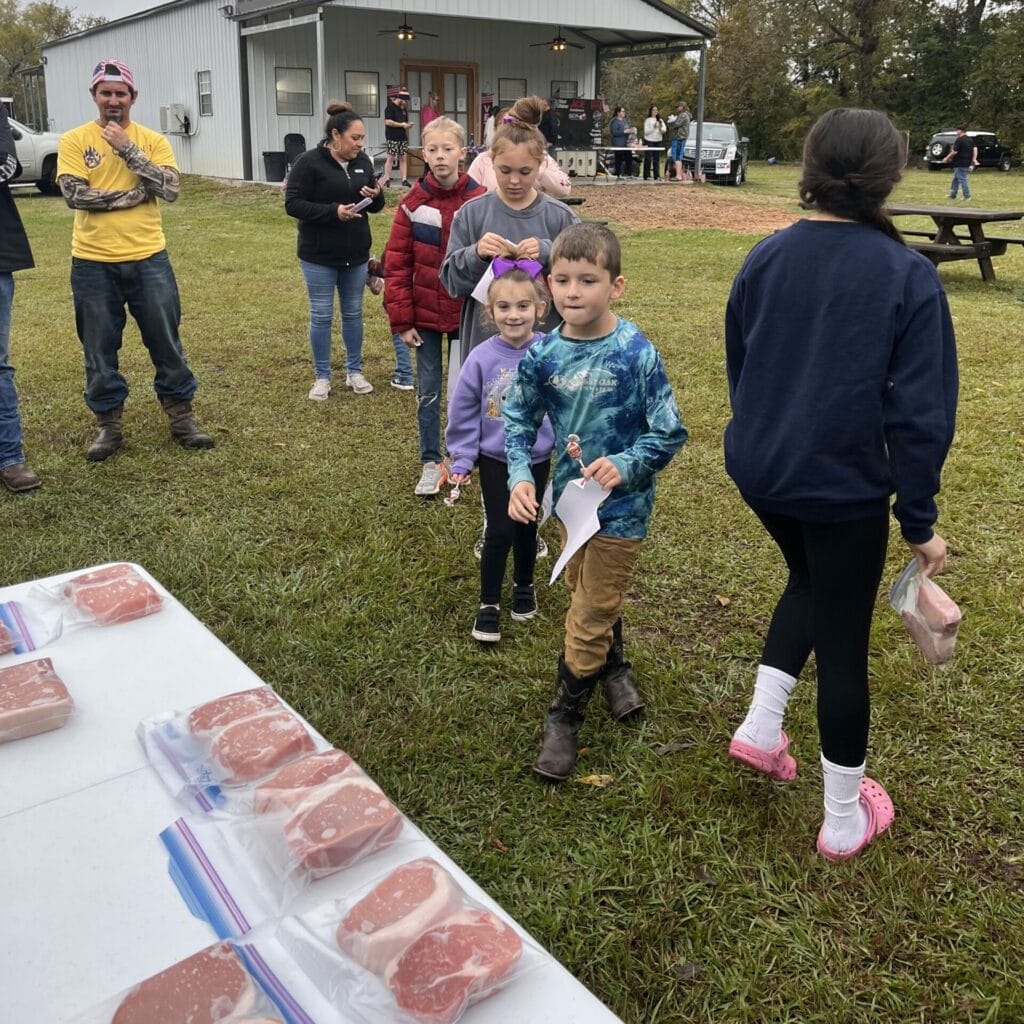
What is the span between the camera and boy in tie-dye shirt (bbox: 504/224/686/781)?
2.59m

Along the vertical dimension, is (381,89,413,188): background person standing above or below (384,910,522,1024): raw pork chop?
above

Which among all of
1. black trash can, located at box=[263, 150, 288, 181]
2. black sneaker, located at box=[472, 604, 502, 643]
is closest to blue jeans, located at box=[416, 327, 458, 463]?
black sneaker, located at box=[472, 604, 502, 643]

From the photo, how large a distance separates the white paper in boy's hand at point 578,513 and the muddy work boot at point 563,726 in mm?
465

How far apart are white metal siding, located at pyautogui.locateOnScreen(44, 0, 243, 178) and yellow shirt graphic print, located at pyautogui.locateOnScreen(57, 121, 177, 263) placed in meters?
17.5

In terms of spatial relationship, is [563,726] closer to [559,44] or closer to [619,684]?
[619,684]

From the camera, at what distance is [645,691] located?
3289 millimetres

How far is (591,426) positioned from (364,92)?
21847mm

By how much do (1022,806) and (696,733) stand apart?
36.5 inches

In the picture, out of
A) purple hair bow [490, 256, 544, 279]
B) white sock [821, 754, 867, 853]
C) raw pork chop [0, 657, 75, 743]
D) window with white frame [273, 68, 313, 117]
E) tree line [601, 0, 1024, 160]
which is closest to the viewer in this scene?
raw pork chop [0, 657, 75, 743]

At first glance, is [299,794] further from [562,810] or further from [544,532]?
[544,532]

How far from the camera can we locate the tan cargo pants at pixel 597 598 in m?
2.74

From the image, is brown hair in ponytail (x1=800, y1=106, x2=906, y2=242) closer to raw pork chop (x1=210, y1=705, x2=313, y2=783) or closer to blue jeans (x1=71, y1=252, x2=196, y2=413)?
raw pork chop (x1=210, y1=705, x2=313, y2=783)

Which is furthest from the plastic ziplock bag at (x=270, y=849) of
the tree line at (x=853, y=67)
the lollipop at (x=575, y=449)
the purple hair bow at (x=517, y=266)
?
the tree line at (x=853, y=67)

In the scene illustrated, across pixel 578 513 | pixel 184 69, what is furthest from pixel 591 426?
pixel 184 69
